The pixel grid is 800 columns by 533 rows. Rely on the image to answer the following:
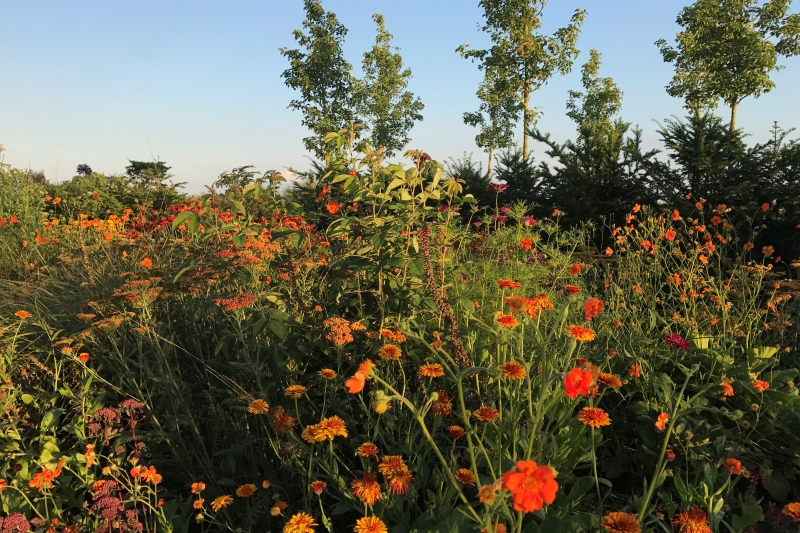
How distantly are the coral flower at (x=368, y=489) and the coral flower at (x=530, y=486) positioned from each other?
629mm

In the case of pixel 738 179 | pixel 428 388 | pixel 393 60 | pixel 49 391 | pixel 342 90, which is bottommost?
pixel 49 391

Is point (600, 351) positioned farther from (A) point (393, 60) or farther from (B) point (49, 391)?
(A) point (393, 60)

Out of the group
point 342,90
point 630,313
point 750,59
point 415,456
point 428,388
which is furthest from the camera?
point 342,90

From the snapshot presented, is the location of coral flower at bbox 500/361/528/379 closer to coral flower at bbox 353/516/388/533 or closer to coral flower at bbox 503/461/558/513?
coral flower at bbox 353/516/388/533

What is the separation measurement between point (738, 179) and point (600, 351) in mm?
4079

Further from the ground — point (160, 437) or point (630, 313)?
point (630, 313)

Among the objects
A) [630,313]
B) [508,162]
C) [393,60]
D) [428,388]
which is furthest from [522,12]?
[428,388]

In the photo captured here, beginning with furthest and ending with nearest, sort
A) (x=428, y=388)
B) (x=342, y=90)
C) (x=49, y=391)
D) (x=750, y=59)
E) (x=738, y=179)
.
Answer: (x=342, y=90), (x=750, y=59), (x=738, y=179), (x=49, y=391), (x=428, y=388)

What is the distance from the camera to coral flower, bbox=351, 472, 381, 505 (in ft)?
4.47

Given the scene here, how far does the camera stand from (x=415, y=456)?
172 cm

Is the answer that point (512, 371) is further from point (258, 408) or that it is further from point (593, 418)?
point (258, 408)

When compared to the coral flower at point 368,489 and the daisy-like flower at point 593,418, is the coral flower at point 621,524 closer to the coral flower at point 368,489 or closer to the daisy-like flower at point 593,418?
the daisy-like flower at point 593,418

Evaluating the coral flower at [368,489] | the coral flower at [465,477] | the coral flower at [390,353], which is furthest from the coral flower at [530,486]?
the coral flower at [390,353]

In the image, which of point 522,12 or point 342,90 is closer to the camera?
point 522,12
